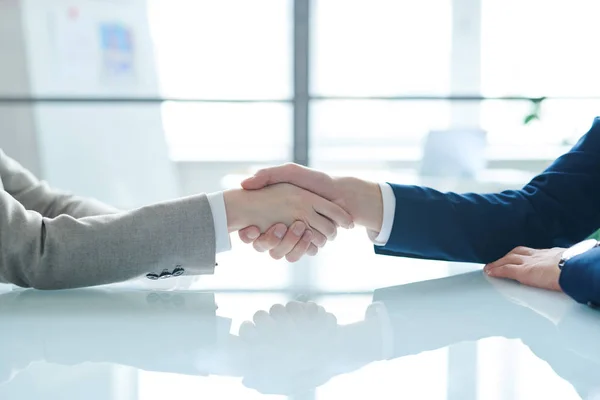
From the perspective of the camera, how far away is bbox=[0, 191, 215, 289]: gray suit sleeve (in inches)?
38.7

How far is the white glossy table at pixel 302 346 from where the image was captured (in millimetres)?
664

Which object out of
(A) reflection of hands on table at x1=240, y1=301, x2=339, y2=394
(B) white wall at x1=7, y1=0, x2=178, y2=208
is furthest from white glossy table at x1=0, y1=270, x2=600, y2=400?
(B) white wall at x1=7, y1=0, x2=178, y2=208

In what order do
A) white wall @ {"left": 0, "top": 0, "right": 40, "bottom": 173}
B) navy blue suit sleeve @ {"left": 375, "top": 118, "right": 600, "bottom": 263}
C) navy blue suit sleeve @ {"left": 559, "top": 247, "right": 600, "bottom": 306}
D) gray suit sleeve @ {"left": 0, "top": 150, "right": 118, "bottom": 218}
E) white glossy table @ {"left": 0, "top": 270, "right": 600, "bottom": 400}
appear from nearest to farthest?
1. white glossy table @ {"left": 0, "top": 270, "right": 600, "bottom": 400}
2. navy blue suit sleeve @ {"left": 559, "top": 247, "right": 600, "bottom": 306}
3. navy blue suit sleeve @ {"left": 375, "top": 118, "right": 600, "bottom": 263}
4. gray suit sleeve @ {"left": 0, "top": 150, "right": 118, "bottom": 218}
5. white wall @ {"left": 0, "top": 0, "right": 40, "bottom": 173}

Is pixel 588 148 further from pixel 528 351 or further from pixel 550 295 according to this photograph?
pixel 528 351

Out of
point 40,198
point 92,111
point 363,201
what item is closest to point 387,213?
point 363,201

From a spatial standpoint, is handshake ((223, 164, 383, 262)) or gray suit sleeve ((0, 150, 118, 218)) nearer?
handshake ((223, 164, 383, 262))

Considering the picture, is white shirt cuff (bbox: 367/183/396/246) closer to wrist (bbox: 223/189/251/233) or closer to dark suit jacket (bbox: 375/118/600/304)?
dark suit jacket (bbox: 375/118/600/304)

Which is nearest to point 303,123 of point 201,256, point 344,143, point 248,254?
point 248,254

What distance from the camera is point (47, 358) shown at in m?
0.76

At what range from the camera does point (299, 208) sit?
126cm

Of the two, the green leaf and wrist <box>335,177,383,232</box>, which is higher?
wrist <box>335,177,383,232</box>

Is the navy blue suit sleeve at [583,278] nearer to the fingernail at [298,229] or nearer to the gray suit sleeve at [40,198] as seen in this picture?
the fingernail at [298,229]

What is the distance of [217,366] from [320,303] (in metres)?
0.29

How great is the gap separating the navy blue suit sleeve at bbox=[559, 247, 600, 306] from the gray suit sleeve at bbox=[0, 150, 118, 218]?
84cm
